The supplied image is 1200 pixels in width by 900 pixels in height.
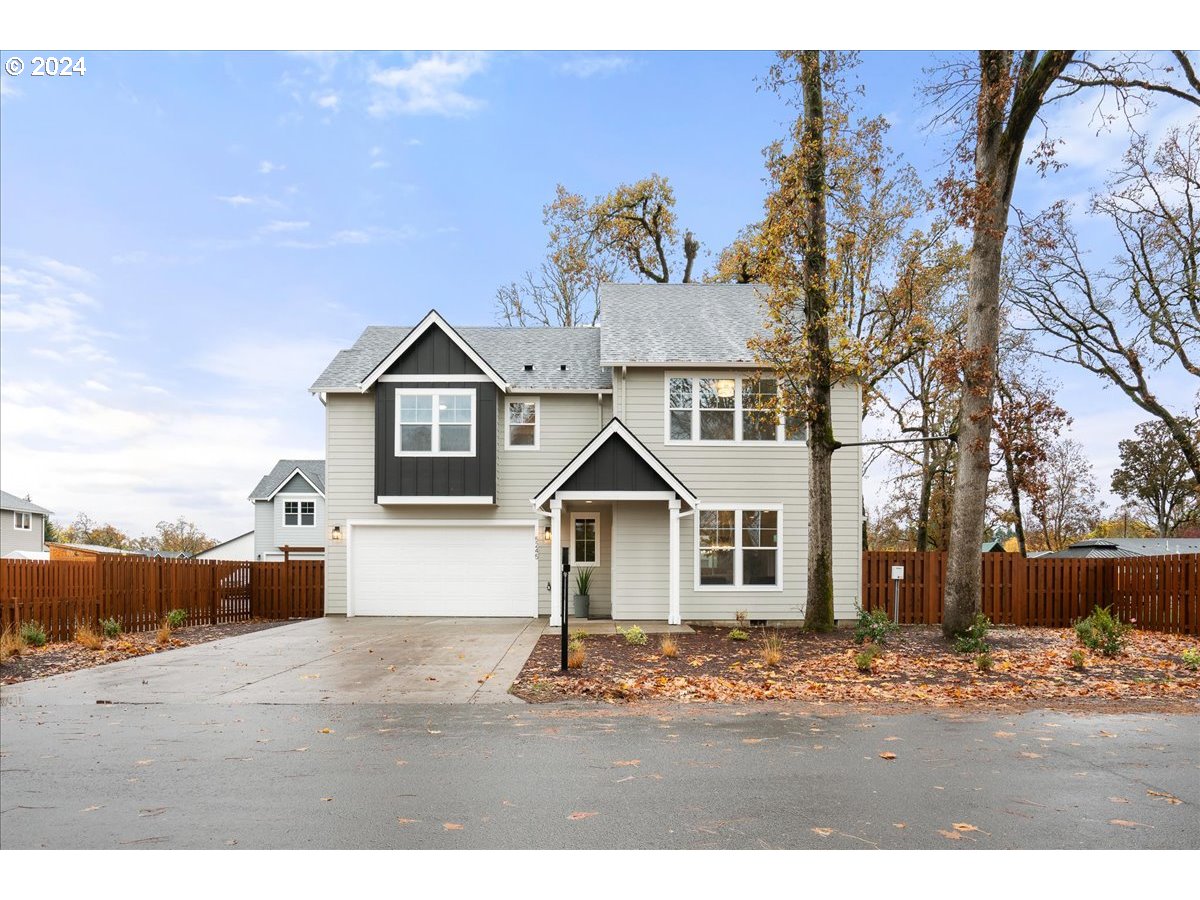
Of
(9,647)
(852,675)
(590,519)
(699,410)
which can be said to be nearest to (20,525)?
(590,519)

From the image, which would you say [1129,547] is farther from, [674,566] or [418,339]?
[418,339]

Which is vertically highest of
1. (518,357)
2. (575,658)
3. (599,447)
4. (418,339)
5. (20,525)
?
(418,339)

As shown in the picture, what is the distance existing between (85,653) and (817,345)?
1299 centimetres

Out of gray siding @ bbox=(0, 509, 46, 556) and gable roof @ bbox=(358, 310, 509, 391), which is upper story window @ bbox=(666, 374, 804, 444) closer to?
gable roof @ bbox=(358, 310, 509, 391)

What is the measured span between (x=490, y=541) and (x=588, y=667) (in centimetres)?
968

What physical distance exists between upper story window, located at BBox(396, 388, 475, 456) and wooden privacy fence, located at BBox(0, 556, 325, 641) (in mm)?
5480

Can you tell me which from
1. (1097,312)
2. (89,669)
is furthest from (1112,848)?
(1097,312)

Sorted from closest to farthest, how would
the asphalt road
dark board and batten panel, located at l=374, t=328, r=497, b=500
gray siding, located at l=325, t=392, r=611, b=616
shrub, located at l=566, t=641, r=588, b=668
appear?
the asphalt road, shrub, located at l=566, t=641, r=588, b=668, dark board and batten panel, located at l=374, t=328, r=497, b=500, gray siding, located at l=325, t=392, r=611, b=616

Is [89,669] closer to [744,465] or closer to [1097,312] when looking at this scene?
[744,465]

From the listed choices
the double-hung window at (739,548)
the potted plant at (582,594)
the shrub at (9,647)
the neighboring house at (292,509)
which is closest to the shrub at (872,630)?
the double-hung window at (739,548)

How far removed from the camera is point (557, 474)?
19000 mm

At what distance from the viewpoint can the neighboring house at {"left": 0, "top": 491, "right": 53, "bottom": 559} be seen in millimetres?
41781

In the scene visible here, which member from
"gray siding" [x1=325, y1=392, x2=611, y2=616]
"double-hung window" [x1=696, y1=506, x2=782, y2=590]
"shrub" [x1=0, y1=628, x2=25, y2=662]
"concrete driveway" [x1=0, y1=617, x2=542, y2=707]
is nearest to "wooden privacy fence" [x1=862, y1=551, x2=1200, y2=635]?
"double-hung window" [x1=696, y1=506, x2=782, y2=590]

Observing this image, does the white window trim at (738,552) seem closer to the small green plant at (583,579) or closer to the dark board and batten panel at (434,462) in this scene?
the small green plant at (583,579)
